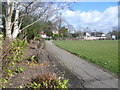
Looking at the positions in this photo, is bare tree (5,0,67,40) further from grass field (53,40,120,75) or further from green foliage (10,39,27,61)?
grass field (53,40,120,75)

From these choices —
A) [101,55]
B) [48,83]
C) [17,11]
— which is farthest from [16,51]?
[101,55]

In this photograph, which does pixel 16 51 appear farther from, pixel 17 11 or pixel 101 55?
pixel 101 55

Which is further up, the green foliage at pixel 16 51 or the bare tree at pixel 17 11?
the bare tree at pixel 17 11

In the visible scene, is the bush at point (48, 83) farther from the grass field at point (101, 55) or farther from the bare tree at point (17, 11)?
the bare tree at point (17, 11)

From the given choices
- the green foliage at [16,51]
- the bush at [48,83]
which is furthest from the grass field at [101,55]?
the green foliage at [16,51]

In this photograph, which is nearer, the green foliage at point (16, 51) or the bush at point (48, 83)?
the bush at point (48, 83)

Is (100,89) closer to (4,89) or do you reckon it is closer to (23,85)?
(23,85)

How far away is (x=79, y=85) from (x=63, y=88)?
977 millimetres

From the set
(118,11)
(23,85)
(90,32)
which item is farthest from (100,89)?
(90,32)

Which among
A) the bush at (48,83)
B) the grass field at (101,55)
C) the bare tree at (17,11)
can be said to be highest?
the bare tree at (17,11)

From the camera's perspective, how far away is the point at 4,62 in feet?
10.6

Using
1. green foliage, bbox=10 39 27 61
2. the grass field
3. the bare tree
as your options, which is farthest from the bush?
the bare tree

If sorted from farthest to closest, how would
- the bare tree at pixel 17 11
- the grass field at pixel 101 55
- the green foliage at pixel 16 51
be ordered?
the bare tree at pixel 17 11
the grass field at pixel 101 55
the green foliage at pixel 16 51

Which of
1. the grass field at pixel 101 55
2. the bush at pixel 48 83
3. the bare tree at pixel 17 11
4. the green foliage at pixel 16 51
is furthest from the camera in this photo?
the bare tree at pixel 17 11
